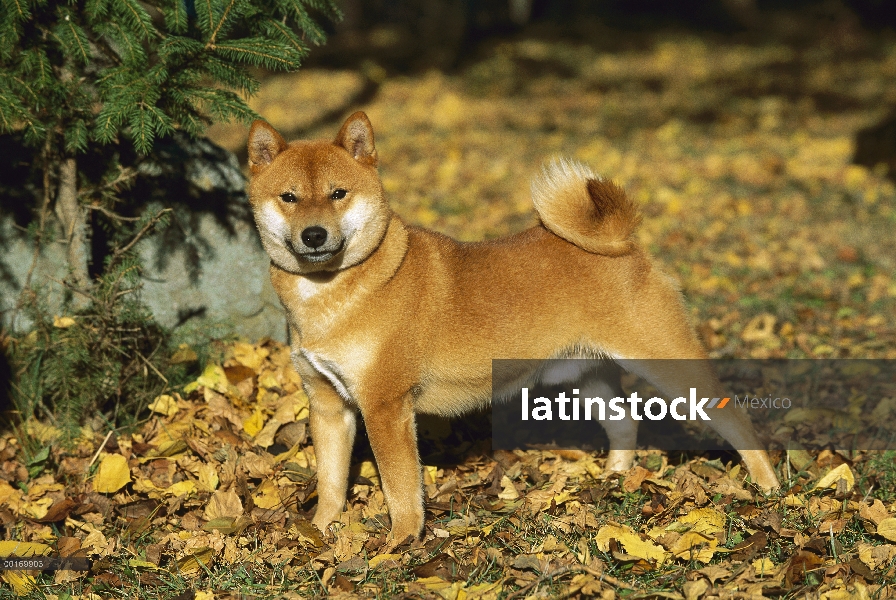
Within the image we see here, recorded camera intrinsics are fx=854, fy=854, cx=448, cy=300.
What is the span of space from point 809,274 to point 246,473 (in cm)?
515

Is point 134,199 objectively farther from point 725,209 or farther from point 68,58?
Answer: point 725,209

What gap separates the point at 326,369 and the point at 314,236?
642 mm

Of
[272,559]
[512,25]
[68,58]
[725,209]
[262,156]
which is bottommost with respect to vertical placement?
[272,559]

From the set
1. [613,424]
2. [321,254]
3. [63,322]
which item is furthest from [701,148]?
[63,322]

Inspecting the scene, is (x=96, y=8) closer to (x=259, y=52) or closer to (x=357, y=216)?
(x=259, y=52)

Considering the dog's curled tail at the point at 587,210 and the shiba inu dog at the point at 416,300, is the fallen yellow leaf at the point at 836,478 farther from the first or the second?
the dog's curled tail at the point at 587,210

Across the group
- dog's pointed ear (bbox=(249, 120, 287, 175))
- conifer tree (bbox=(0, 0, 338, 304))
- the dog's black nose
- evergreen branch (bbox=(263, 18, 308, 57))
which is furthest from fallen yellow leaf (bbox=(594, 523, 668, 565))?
evergreen branch (bbox=(263, 18, 308, 57))

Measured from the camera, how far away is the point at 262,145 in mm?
3859

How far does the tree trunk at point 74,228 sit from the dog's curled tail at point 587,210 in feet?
8.33

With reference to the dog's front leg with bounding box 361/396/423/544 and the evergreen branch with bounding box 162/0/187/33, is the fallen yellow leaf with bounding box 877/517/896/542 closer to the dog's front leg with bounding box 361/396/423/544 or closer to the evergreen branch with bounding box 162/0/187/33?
the dog's front leg with bounding box 361/396/423/544

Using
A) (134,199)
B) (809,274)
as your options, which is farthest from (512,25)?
(134,199)

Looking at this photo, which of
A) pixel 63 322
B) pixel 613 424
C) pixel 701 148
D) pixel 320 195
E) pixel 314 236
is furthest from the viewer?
pixel 701 148

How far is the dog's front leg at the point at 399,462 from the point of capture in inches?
150

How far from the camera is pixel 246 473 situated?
176 inches
